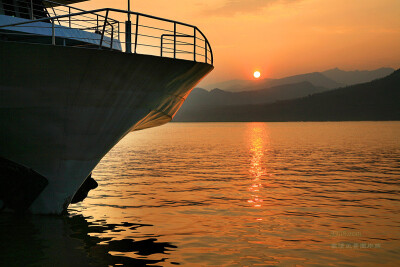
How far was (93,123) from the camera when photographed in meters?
13.9

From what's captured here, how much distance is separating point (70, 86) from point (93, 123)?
4.35 ft

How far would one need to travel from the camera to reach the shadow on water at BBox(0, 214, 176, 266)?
1028cm

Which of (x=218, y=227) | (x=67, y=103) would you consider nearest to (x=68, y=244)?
(x=67, y=103)

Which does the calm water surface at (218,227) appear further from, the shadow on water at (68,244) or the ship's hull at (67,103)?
the ship's hull at (67,103)

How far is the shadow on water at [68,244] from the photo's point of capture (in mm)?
10281

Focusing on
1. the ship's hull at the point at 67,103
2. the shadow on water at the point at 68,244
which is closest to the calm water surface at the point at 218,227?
the shadow on water at the point at 68,244

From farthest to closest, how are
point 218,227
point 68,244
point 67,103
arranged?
point 218,227 → point 67,103 → point 68,244

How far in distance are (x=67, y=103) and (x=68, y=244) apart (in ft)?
12.6

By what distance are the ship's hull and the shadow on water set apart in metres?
0.91

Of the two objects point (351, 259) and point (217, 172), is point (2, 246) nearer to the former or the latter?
point (351, 259)

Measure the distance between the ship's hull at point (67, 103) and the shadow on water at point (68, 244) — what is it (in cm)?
91

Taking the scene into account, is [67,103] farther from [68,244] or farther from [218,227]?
[218,227]

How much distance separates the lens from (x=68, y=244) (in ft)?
38.3

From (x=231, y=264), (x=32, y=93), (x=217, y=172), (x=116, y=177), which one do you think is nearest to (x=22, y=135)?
(x=32, y=93)
